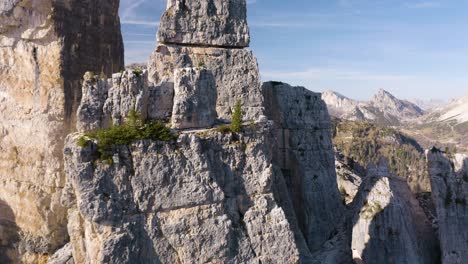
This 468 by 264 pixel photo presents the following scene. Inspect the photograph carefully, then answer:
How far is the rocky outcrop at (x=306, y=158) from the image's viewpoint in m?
33.4

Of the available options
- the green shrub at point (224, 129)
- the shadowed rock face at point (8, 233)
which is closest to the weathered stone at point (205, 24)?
the green shrub at point (224, 129)

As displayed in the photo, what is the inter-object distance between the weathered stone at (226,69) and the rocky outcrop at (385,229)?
11.3m

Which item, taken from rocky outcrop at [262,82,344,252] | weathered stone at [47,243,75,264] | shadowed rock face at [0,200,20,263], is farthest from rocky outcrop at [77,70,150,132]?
rocky outcrop at [262,82,344,252]

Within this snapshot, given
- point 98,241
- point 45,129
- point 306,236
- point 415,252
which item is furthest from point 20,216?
point 415,252

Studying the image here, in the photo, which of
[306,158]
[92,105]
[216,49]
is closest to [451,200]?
[306,158]

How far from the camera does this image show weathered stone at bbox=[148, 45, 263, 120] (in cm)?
2870

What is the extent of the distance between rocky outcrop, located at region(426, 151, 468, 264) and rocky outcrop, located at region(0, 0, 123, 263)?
97.5 ft

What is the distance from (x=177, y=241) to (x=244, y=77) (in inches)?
601

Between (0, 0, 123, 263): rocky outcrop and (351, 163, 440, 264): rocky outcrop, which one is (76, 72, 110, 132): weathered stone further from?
(351, 163, 440, 264): rocky outcrop

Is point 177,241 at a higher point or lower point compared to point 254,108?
lower

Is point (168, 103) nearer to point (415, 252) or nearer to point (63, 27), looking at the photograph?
point (63, 27)

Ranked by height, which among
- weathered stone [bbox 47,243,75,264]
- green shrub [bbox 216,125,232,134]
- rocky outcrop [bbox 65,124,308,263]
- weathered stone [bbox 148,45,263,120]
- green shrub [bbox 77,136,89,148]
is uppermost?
weathered stone [bbox 148,45,263,120]

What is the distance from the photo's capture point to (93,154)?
18234 millimetres

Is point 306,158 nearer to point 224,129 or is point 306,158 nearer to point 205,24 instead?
point 205,24
